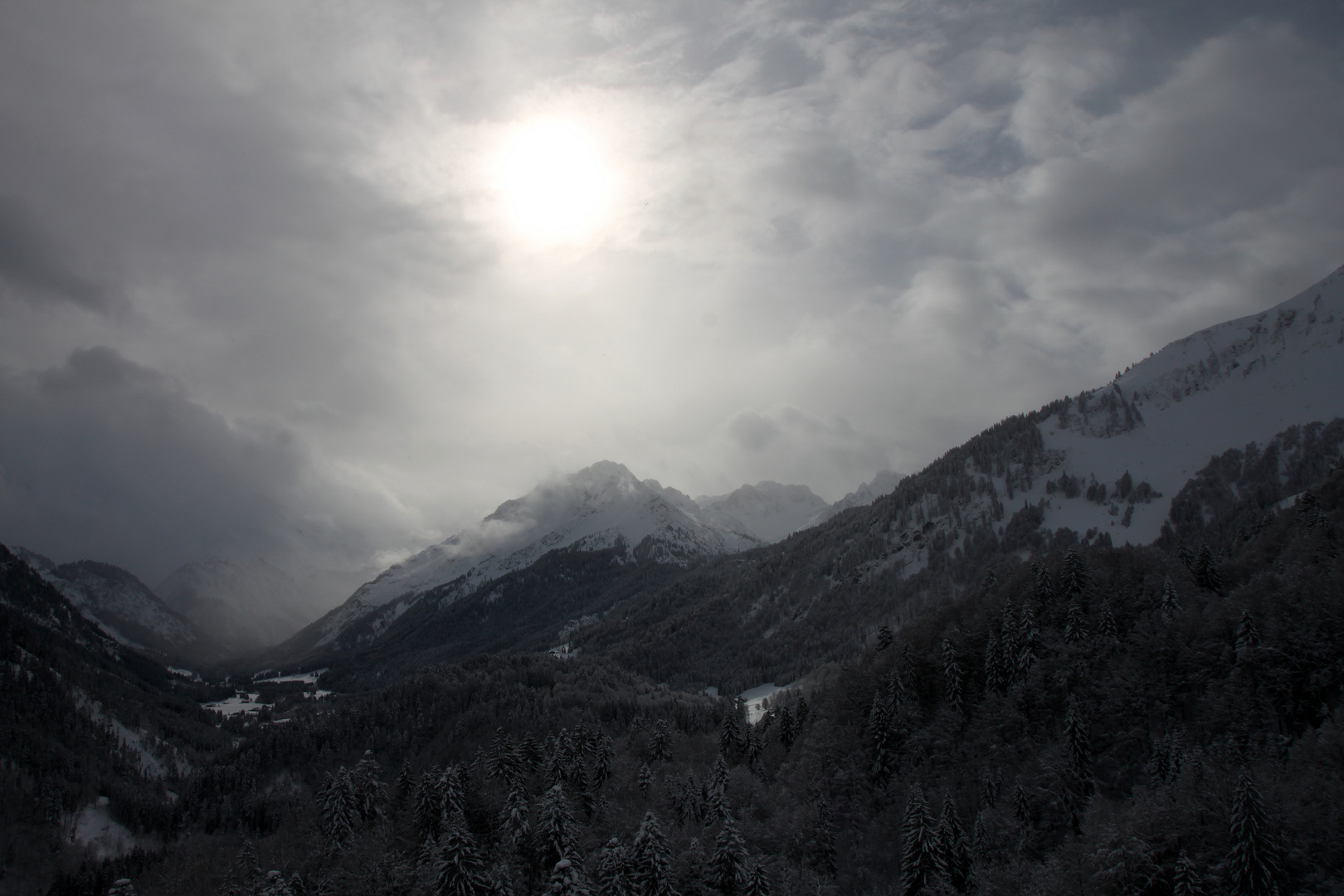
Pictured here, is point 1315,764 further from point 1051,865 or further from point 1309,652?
point 1051,865

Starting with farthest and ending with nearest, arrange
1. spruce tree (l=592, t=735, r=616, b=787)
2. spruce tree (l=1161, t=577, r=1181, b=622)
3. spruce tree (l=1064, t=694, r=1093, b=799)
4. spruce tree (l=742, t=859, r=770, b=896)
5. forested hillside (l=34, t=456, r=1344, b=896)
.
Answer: spruce tree (l=592, t=735, r=616, b=787)
spruce tree (l=1161, t=577, r=1181, b=622)
spruce tree (l=1064, t=694, r=1093, b=799)
spruce tree (l=742, t=859, r=770, b=896)
forested hillside (l=34, t=456, r=1344, b=896)


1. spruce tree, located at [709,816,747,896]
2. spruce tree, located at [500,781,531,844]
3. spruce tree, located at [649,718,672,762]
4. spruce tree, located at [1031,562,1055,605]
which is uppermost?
spruce tree, located at [1031,562,1055,605]

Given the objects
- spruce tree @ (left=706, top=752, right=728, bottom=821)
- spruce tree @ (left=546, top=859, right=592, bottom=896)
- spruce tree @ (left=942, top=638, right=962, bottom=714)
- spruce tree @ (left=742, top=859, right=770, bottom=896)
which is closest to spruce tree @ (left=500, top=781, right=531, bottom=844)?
spruce tree @ (left=706, top=752, right=728, bottom=821)

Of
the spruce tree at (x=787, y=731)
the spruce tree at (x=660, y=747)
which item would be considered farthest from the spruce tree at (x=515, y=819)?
the spruce tree at (x=787, y=731)

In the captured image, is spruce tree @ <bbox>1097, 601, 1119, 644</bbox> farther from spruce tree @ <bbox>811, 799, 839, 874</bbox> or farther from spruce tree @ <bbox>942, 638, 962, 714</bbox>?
spruce tree @ <bbox>811, 799, 839, 874</bbox>

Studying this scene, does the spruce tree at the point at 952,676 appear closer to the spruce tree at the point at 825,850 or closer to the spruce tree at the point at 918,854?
the spruce tree at the point at 825,850

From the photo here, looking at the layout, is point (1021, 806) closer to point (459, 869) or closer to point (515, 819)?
point (515, 819)

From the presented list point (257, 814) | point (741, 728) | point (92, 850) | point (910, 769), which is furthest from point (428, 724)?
point (910, 769)

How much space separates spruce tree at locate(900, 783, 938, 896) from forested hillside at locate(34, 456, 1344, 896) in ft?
0.60

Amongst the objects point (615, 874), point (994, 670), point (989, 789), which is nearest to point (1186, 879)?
point (989, 789)

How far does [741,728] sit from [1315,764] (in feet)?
258

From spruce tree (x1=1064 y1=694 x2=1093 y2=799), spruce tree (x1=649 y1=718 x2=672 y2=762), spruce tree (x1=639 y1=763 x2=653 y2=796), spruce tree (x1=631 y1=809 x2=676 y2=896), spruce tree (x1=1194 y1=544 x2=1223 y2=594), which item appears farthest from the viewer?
spruce tree (x1=649 y1=718 x2=672 y2=762)

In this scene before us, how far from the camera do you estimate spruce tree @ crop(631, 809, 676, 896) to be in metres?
50.8

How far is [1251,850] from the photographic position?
39.9m
